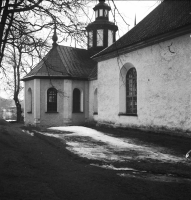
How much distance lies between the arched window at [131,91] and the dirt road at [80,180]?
8.07m

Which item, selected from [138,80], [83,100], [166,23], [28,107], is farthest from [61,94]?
[166,23]

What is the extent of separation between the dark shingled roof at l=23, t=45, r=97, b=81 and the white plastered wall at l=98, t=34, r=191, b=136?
7.19 m

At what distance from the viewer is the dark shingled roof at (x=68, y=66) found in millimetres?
20875

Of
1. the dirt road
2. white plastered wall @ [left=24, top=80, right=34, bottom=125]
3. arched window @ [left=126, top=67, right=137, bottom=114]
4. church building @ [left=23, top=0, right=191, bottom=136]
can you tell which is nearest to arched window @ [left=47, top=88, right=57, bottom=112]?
church building @ [left=23, top=0, right=191, bottom=136]

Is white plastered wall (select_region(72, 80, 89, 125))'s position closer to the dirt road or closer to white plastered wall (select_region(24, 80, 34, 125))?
white plastered wall (select_region(24, 80, 34, 125))

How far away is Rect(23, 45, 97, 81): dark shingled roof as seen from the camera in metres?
20.9

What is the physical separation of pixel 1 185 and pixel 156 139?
7.99 m

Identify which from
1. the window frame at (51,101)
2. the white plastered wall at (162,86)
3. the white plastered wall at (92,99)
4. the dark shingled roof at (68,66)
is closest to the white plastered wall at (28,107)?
the dark shingled roof at (68,66)

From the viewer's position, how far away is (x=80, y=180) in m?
4.66

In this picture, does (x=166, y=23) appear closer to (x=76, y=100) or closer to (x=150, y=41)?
(x=150, y=41)

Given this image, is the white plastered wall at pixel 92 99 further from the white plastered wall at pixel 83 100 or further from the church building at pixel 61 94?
the white plastered wall at pixel 83 100

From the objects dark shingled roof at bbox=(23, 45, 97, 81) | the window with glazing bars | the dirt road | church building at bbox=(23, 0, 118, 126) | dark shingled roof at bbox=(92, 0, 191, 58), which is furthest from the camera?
the window with glazing bars

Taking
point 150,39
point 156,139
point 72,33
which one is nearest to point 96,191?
point 72,33

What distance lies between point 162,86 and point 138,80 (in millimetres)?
1948
